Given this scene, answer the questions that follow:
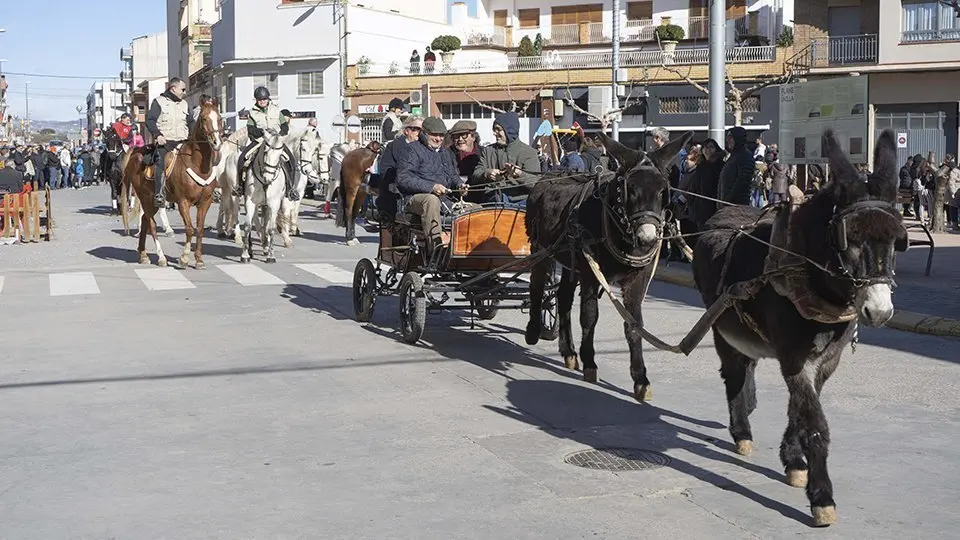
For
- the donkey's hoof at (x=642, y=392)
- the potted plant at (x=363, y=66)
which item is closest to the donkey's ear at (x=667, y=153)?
the donkey's hoof at (x=642, y=392)

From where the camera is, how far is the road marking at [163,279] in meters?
17.6

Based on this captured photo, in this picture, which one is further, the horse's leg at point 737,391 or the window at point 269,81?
the window at point 269,81

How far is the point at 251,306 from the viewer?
15.4 m

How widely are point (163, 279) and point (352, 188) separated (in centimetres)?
696

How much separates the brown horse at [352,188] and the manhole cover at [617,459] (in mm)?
16603

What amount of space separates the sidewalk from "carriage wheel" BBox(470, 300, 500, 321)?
14.0 feet

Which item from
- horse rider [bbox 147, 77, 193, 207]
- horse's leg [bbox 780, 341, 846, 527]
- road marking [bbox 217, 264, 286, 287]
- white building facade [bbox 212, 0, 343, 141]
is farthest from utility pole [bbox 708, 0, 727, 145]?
white building facade [bbox 212, 0, 343, 141]

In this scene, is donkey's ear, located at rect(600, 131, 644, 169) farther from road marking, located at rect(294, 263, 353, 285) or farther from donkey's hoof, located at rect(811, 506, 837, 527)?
road marking, located at rect(294, 263, 353, 285)

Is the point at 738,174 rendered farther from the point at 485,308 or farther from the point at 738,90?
the point at 738,90

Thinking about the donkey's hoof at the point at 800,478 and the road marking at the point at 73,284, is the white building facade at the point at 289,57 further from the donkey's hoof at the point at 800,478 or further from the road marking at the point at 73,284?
the donkey's hoof at the point at 800,478

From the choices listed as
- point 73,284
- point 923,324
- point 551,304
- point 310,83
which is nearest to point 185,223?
point 73,284

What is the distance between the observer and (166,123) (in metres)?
21.7

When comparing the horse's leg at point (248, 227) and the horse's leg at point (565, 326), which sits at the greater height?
the horse's leg at point (248, 227)

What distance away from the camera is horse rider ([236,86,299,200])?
20.8m
